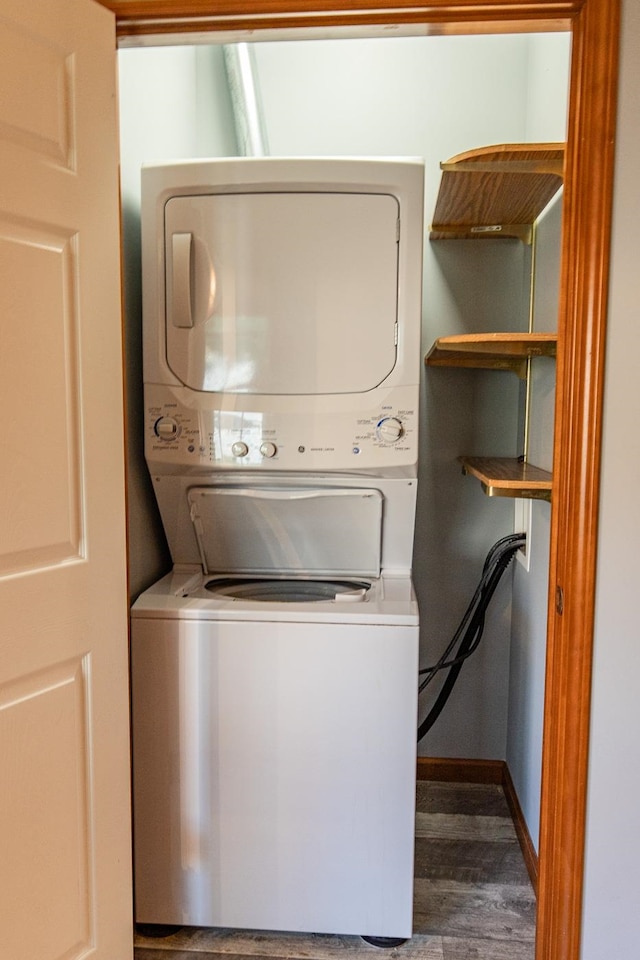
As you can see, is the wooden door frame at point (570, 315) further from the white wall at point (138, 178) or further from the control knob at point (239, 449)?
the control knob at point (239, 449)

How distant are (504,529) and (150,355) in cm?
132

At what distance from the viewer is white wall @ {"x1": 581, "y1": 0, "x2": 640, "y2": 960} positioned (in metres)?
1.19

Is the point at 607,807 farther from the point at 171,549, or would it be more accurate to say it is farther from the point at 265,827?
the point at 171,549

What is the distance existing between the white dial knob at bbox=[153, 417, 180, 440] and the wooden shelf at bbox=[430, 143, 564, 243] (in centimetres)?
91

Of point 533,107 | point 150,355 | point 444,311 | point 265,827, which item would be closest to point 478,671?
point 265,827

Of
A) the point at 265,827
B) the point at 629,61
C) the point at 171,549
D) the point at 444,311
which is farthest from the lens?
the point at 444,311

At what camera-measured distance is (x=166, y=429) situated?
5.85 ft

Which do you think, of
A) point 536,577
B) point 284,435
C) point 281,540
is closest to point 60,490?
point 284,435

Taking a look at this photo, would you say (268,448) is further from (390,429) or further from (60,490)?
(60,490)

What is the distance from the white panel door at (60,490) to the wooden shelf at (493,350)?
0.82 metres

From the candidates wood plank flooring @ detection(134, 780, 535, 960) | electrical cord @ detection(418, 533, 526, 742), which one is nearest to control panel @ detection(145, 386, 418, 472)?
electrical cord @ detection(418, 533, 526, 742)

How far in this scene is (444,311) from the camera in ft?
7.55

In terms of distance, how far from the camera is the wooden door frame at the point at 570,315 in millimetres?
1190

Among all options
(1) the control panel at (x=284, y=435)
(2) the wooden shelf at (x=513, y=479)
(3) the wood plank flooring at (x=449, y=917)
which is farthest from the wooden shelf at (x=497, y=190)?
(3) the wood plank flooring at (x=449, y=917)
